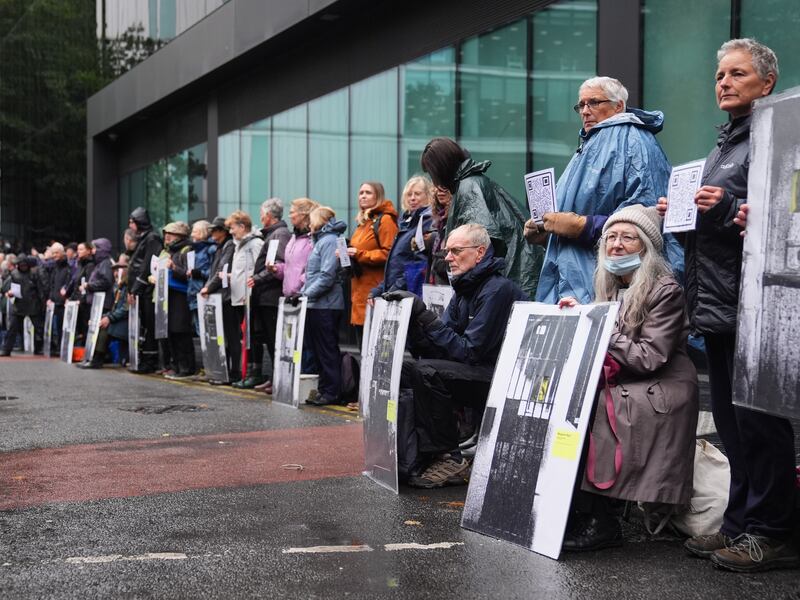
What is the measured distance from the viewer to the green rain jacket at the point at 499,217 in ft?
23.1

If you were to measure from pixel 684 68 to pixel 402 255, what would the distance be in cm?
430

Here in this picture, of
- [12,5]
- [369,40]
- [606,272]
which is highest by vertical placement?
[12,5]

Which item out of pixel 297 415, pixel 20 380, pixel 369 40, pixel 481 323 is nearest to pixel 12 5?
pixel 369 40

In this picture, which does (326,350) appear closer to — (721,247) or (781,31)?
(781,31)

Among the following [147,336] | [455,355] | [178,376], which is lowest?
[178,376]

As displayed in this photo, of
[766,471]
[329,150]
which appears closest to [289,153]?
[329,150]

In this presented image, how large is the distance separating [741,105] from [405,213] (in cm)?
489

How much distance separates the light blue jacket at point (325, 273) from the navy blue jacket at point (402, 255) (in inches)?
55.4

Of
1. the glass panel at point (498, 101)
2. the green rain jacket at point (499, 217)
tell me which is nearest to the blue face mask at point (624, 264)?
the green rain jacket at point (499, 217)

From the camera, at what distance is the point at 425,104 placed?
53.5ft

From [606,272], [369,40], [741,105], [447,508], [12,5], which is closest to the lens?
[741,105]

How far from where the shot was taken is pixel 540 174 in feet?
19.5

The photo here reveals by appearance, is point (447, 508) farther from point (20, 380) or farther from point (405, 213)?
point (20, 380)

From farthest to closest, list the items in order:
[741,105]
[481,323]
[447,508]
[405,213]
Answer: [405,213]
[481,323]
[447,508]
[741,105]
